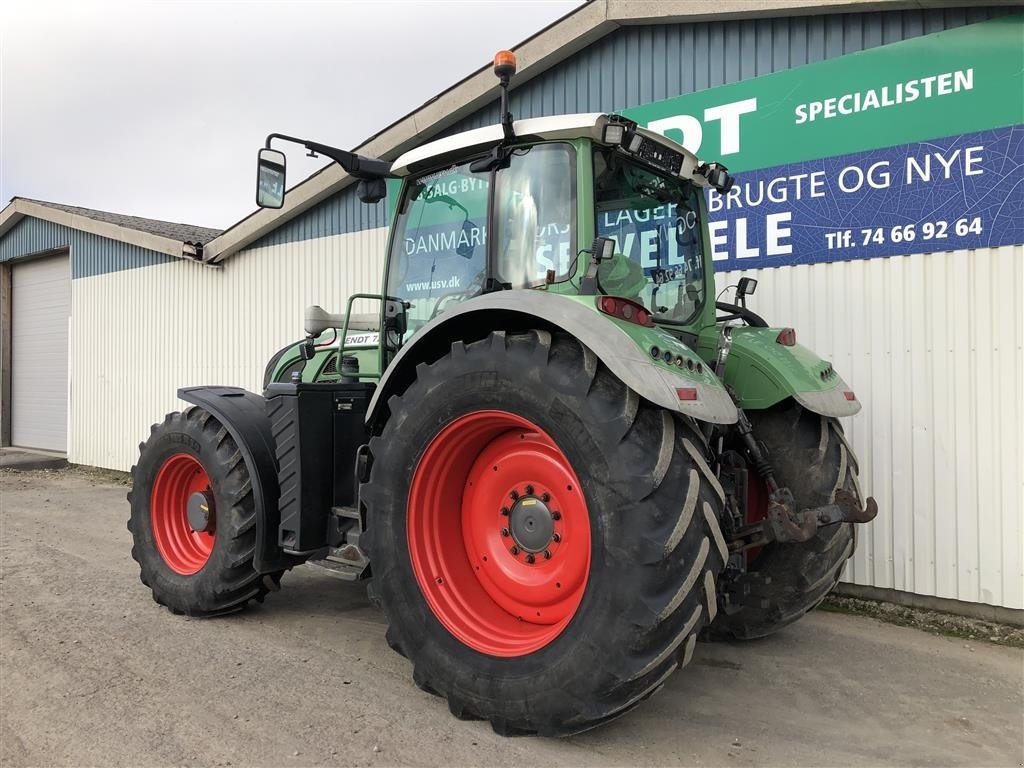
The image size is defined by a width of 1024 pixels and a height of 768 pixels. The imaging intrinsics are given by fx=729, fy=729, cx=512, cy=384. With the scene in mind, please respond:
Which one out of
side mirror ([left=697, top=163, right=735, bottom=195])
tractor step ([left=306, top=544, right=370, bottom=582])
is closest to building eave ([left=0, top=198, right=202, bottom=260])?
tractor step ([left=306, top=544, right=370, bottom=582])

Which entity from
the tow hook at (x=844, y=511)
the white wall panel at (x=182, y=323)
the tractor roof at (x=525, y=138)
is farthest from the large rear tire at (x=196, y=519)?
the white wall panel at (x=182, y=323)

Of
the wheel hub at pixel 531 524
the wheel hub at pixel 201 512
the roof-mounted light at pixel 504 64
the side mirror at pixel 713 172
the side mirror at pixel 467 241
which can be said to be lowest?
the wheel hub at pixel 201 512

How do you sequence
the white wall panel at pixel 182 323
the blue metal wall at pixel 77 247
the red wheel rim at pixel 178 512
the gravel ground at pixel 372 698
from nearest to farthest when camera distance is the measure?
1. the gravel ground at pixel 372 698
2. the red wheel rim at pixel 178 512
3. the white wall panel at pixel 182 323
4. the blue metal wall at pixel 77 247

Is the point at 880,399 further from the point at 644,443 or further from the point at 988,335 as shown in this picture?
the point at 644,443

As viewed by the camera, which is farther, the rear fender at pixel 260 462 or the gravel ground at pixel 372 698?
the rear fender at pixel 260 462

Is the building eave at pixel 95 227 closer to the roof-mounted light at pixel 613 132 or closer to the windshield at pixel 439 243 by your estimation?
the windshield at pixel 439 243

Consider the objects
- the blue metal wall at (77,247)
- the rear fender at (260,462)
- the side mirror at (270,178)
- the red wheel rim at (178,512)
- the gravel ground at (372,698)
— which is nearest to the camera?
the gravel ground at (372,698)

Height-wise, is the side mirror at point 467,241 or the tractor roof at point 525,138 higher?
the tractor roof at point 525,138

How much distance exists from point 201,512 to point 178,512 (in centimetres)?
50

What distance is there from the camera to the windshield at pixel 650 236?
11.3ft

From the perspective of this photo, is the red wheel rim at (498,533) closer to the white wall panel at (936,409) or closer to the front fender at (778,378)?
the front fender at (778,378)

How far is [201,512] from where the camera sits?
179 inches

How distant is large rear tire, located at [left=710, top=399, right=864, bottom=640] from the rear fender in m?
2.53

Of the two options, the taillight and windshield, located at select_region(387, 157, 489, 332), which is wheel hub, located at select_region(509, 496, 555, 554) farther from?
the taillight
